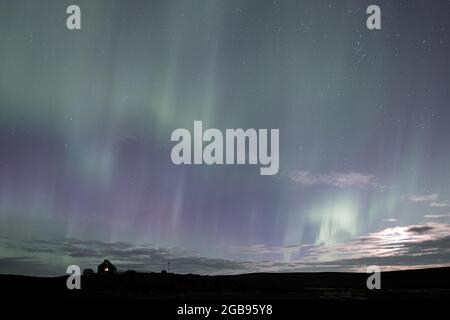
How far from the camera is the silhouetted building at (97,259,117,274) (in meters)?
79.3

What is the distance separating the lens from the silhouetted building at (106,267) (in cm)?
7933

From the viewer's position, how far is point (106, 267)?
262 ft

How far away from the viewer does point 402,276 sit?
119 meters
